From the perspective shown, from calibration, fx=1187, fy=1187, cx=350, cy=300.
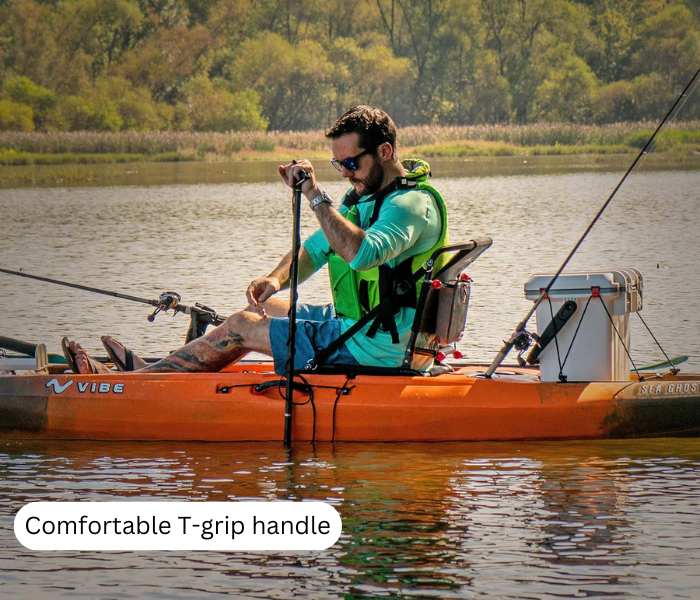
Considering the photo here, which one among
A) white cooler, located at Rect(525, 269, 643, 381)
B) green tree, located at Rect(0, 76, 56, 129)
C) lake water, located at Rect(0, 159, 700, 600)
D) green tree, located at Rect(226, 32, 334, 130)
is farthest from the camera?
green tree, located at Rect(226, 32, 334, 130)

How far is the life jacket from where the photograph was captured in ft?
15.9

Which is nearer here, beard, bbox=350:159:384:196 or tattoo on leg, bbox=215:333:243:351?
beard, bbox=350:159:384:196

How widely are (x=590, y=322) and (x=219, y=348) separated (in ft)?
5.40

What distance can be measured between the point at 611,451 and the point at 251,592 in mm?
2163

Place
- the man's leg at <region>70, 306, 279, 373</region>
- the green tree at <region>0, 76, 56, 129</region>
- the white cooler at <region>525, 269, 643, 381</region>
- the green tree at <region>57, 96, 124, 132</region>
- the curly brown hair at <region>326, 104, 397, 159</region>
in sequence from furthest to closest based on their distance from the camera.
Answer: the green tree at <region>0, 76, 56, 129</region>
the green tree at <region>57, 96, 124, 132</region>
the man's leg at <region>70, 306, 279, 373</region>
the white cooler at <region>525, 269, 643, 381</region>
the curly brown hair at <region>326, 104, 397, 159</region>

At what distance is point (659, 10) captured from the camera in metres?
64.9

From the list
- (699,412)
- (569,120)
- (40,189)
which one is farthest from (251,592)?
(569,120)

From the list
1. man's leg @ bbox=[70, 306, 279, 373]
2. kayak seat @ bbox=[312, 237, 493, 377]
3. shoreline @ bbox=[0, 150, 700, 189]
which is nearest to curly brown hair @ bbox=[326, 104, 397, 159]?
kayak seat @ bbox=[312, 237, 493, 377]

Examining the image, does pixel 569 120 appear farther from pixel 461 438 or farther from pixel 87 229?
pixel 461 438

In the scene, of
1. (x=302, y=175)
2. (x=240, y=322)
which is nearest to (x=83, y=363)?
(x=240, y=322)

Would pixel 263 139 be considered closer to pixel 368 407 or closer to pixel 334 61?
pixel 334 61

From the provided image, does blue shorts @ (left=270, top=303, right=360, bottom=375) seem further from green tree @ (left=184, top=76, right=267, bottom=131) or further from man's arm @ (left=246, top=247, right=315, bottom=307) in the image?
green tree @ (left=184, top=76, right=267, bottom=131)

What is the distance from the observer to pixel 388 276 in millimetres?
4914

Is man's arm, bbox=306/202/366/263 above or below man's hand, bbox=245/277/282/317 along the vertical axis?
above
